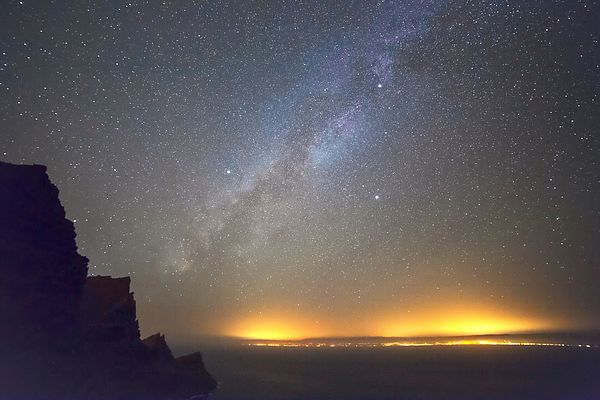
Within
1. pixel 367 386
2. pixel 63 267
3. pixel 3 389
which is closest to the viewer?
pixel 3 389

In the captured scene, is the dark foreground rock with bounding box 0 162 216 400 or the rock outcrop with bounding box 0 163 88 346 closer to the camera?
the dark foreground rock with bounding box 0 162 216 400

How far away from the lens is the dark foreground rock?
35169 millimetres

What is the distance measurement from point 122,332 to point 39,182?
15.3 m

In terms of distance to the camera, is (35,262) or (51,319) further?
(51,319)

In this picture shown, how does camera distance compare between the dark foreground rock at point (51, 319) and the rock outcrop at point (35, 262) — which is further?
the rock outcrop at point (35, 262)

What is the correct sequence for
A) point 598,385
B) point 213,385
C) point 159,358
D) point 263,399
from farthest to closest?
1. point 598,385
2. point 213,385
3. point 263,399
4. point 159,358

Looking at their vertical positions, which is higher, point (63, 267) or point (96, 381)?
point (63, 267)

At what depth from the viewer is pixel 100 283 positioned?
5038 centimetres

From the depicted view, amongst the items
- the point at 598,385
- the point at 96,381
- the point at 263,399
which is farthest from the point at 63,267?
the point at 598,385

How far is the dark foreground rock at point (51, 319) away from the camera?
35.2 m

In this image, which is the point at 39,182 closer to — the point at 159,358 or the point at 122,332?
the point at 122,332

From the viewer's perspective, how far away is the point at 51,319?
37938 millimetres

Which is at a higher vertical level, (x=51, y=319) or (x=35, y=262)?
(x=35, y=262)

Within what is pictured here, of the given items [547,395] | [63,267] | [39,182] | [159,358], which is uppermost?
Answer: [39,182]
